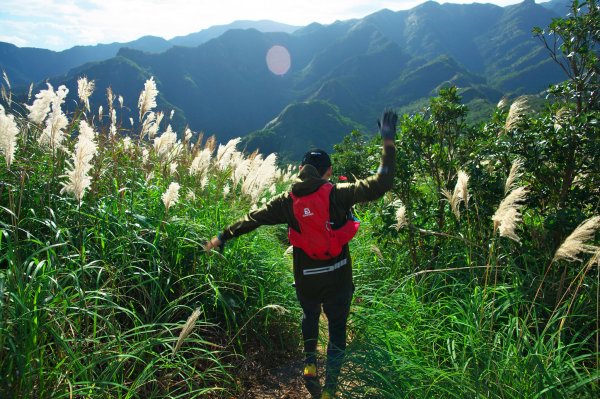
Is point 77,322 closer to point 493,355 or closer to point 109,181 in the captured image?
point 109,181

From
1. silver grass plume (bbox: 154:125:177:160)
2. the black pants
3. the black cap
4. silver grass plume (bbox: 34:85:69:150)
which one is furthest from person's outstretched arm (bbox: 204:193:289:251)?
silver grass plume (bbox: 154:125:177:160)

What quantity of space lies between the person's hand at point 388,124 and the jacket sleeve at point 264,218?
0.95m

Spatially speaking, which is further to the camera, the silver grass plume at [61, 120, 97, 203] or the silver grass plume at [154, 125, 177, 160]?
the silver grass plume at [154, 125, 177, 160]

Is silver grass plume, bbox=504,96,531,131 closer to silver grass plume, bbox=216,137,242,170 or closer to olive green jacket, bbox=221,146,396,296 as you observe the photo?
olive green jacket, bbox=221,146,396,296

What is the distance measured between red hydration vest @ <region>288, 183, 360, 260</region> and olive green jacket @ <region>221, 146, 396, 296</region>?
2.0 inches

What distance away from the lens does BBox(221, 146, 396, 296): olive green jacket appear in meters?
2.80

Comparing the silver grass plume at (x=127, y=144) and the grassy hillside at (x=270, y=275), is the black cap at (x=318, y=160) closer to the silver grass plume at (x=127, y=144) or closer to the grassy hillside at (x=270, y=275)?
the grassy hillside at (x=270, y=275)

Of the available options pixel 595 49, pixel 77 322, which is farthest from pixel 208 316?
pixel 595 49

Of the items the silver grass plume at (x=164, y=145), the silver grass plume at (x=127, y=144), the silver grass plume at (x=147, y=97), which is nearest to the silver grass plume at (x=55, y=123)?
the silver grass plume at (x=147, y=97)

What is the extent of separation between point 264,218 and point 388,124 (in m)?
1.27

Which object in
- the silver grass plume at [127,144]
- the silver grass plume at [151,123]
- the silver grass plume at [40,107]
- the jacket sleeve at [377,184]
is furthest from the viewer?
the silver grass plume at [151,123]

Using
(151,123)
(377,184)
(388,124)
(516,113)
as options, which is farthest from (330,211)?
(151,123)

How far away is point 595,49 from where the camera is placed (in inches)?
148

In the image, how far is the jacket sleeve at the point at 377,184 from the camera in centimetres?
278
